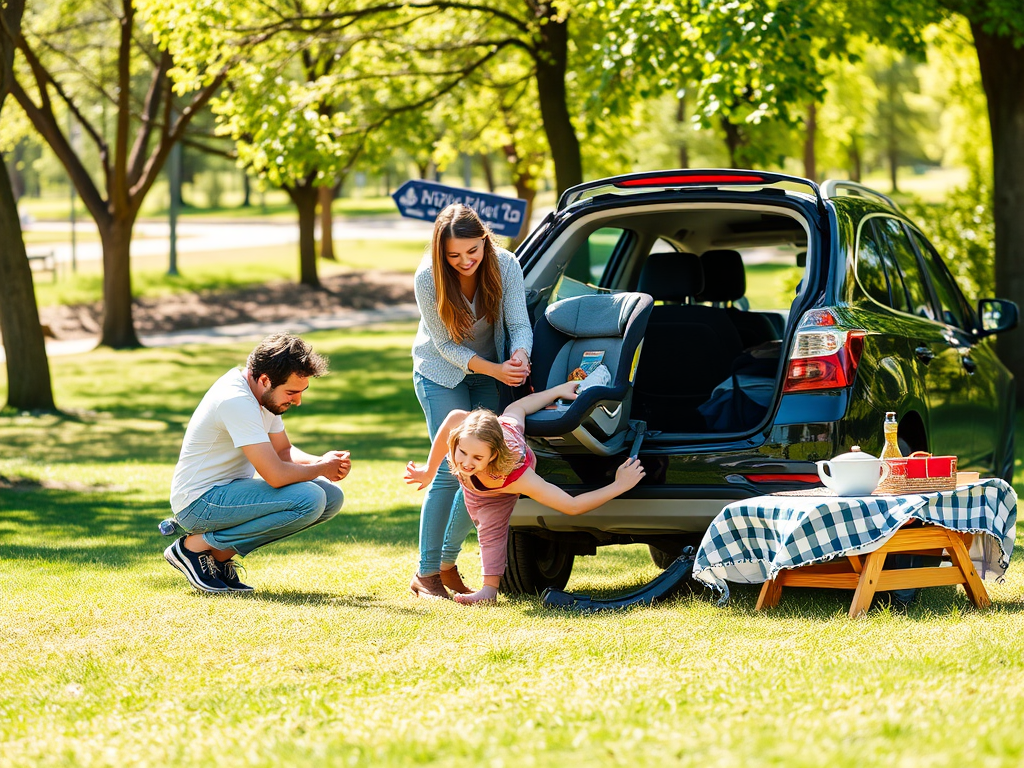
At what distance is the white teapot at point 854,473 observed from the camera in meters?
4.98

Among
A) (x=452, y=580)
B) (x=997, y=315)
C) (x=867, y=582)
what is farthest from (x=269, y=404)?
(x=997, y=315)

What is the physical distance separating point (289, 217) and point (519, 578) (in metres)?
60.9

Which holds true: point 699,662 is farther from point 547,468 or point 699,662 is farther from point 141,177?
point 141,177

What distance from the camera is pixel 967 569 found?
5176mm

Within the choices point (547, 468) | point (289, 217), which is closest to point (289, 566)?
point (547, 468)

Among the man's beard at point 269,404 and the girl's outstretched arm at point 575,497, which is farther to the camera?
the man's beard at point 269,404

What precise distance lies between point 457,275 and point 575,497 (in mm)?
1173

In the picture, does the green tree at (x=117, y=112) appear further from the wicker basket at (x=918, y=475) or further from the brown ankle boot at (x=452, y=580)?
the wicker basket at (x=918, y=475)

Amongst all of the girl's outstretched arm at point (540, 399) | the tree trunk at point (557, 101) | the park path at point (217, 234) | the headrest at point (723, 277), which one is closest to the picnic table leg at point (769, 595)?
the girl's outstretched arm at point (540, 399)

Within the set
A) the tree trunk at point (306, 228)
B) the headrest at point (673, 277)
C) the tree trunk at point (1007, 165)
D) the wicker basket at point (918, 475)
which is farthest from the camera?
the tree trunk at point (306, 228)

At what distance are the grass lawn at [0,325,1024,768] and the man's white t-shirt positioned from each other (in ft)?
1.79

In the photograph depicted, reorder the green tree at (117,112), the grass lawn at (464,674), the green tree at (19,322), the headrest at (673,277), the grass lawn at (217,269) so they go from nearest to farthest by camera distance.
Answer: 1. the grass lawn at (464,674)
2. the headrest at (673,277)
3. the green tree at (19,322)
4. the green tree at (117,112)
5. the grass lawn at (217,269)

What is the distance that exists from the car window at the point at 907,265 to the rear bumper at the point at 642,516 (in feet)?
6.19

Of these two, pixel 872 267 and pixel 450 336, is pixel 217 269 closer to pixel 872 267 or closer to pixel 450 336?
pixel 450 336
